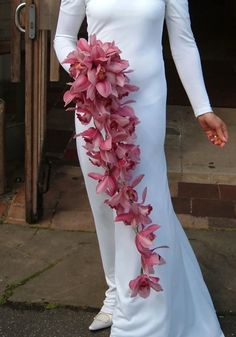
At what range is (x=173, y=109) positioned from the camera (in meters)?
6.27

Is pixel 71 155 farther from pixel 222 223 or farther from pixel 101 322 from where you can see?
pixel 101 322

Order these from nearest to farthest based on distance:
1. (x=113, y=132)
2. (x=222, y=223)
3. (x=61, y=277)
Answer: (x=113, y=132)
(x=61, y=277)
(x=222, y=223)

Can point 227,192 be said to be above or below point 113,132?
below

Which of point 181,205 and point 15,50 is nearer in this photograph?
point 15,50

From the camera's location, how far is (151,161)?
2545 millimetres

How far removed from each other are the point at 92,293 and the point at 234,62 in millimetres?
5833

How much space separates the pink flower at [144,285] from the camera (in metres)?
2.54

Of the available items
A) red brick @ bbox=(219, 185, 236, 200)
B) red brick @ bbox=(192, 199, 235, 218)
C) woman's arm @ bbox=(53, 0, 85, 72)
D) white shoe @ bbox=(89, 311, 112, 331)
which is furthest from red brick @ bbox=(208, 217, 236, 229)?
A: woman's arm @ bbox=(53, 0, 85, 72)

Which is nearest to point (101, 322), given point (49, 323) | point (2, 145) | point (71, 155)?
point (49, 323)

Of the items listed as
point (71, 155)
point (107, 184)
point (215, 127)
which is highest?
point (215, 127)

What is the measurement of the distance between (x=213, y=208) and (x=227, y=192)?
30 centimetres

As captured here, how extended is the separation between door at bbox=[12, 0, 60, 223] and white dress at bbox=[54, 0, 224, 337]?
93 cm

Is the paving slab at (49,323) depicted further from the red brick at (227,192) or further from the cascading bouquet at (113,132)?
the red brick at (227,192)

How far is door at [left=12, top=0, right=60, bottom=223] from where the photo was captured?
350 cm
